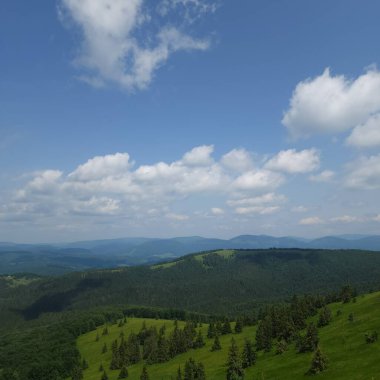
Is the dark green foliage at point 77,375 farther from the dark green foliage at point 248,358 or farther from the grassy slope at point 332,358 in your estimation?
the dark green foliage at point 248,358

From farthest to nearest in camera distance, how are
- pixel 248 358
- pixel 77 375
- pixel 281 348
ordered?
pixel 77 375, pixel 248 358, pixel 281 348

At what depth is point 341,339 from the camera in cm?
10056

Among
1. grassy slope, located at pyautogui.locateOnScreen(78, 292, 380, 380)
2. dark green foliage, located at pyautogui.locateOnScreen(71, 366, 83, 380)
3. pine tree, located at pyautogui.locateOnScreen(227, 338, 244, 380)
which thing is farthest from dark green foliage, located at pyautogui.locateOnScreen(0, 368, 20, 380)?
pine tree, located at pyautogui.locateOnScreen(227, 338, 244, 380)

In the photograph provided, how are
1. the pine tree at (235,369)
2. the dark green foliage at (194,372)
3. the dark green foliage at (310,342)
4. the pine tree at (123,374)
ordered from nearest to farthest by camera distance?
the pine tree at (235,369)
the dark green foliage at (310,342)
the dark green foliage at (194,372)
the pine tree at (123,374)

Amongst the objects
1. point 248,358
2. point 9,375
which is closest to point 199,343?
point 248,358

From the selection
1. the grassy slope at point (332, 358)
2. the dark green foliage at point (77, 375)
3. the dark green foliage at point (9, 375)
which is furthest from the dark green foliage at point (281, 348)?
the dark green foliage at point (9, 375)

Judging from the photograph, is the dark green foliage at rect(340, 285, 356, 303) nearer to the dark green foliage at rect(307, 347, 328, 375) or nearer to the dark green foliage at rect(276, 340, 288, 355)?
the dark green foliage at rect(276, 340, 288, 355)

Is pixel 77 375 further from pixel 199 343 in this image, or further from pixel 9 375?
pixel 9 375

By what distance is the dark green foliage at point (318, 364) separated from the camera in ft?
267

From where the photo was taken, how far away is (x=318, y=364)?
82.1 metres

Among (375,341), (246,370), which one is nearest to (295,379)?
(375,341)

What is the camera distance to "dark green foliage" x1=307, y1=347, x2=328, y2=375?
8150 cm

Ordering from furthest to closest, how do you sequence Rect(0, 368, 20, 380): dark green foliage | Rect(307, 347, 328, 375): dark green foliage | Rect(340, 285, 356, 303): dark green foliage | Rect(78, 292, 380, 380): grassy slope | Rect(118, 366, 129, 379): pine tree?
Rect(0, 368, 20, 380): dark green foliage
Rect(340, 285, 356, 303): dark green foliage
Rect(118, 366, 129, 379): pine tree
Rect(307, 347, 328, 375): dark green foliage
Rect(78, 292, 380, 380): grassy slope

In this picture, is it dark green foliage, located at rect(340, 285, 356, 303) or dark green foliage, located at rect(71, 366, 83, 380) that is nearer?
dark green foliage, located at rect(340, 285, 356, 303)
